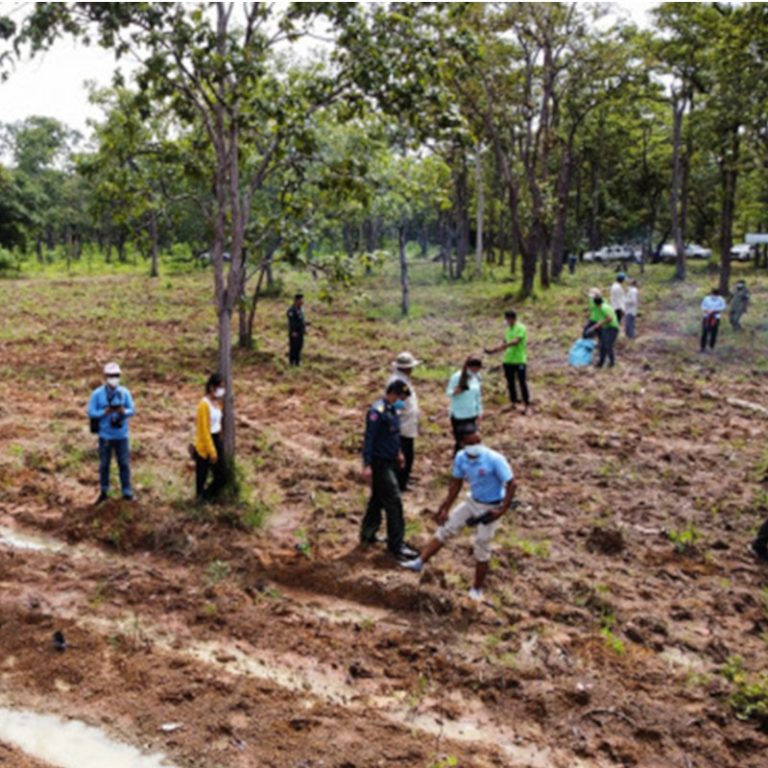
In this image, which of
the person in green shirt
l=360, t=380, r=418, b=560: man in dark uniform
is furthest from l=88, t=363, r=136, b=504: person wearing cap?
the person in green shirt

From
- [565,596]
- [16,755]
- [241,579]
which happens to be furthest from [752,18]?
[16,755]

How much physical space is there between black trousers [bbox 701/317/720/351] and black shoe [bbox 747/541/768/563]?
32.5ft

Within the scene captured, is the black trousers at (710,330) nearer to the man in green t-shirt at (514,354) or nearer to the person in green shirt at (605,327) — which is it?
the person in green shirt at (605,327)

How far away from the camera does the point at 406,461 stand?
9109 millimetres

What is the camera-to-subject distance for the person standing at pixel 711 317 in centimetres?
1625

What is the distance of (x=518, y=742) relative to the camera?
5105 mm

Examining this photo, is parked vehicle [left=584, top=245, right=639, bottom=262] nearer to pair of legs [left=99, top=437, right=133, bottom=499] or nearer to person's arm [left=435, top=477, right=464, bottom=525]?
pair of legs [left=99, top=437, right=133, bottom=499]

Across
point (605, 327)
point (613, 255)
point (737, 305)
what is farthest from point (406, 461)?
point (613, 255)

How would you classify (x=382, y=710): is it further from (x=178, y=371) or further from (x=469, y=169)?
(x=469, y=169)

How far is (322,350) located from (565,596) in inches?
490

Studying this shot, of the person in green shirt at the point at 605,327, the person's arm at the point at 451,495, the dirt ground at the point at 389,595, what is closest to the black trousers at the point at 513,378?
the dirt ground at the point at 389,595

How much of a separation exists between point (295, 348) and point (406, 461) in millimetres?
7642

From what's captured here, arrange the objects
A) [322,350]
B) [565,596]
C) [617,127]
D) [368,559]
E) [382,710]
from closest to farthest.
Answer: [382,710] < [565,596] < [368,559] < [322,350] < [617,127]

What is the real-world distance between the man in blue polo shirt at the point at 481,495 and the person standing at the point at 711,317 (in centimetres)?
1157
